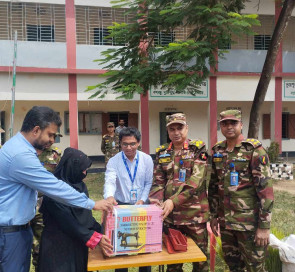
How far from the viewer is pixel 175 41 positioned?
669cm

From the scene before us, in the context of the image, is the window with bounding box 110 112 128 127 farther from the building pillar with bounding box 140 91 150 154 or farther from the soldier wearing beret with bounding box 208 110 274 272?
the soldier wearing beret with bounding box 208 110 274 272

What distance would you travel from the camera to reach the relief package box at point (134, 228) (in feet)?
6.01

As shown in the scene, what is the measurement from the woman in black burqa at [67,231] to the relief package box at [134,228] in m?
0.08

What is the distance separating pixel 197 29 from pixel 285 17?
2.35 meters

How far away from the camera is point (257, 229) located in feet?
7.50

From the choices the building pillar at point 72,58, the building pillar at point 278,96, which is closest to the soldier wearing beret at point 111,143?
the building pillar at point 72,58

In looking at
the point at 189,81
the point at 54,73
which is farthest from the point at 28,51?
the point at 189,81

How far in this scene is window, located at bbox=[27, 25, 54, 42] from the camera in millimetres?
9692

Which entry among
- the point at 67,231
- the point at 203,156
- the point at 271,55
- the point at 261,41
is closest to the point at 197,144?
the point at 203,156

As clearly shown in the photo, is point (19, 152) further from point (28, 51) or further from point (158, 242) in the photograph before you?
point (28, 51)

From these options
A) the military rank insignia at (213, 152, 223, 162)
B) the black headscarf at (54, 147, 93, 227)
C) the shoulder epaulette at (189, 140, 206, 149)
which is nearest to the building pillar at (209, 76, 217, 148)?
the military rank insignia at (213, 152, 223, 162)

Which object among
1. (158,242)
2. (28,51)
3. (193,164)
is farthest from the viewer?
(28,51)

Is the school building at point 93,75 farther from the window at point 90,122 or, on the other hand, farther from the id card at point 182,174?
the id card at point 182,174

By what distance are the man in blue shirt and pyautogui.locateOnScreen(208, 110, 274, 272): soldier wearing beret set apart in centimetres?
109
